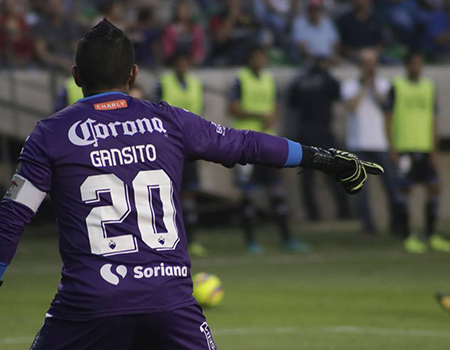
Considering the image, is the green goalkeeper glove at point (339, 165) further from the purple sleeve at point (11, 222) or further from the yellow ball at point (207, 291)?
the yellow ball at point (207, 291)

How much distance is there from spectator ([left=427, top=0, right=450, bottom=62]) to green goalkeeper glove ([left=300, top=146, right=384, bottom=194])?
13148 millimetres

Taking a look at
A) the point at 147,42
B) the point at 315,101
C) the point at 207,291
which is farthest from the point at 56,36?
the point at 207,291

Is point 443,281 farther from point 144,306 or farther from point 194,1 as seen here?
point 194,1

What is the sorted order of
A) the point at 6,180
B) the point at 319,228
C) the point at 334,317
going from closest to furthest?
the point at 334,317, the point at 6,180, the point at 319,228

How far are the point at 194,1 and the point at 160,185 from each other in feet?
49.6

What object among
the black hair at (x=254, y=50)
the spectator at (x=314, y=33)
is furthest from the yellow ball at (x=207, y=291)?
the spectator at (x=314, y=33)

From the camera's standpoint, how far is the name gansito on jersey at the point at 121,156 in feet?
12.7

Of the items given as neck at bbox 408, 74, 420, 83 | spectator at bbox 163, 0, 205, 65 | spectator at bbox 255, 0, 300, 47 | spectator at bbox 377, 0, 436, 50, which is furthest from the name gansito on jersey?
spectator at bbox 377, 0, 436, 50

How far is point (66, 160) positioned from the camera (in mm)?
3861

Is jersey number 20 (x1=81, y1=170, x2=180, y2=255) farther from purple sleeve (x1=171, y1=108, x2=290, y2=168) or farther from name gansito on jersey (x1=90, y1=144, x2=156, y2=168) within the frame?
purple sleeve (x1=171, y1=108, x2=290, y2=168)

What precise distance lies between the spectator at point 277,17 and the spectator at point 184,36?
133 cm

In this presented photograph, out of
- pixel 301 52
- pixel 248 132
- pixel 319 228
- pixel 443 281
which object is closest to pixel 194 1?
pixel 301 52

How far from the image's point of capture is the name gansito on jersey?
387 centimetres

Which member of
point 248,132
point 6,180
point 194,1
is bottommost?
point 6,180
